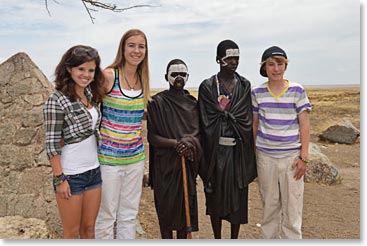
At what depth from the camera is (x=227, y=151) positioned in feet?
11.8

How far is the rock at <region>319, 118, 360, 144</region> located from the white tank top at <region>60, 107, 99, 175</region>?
973 centimetres

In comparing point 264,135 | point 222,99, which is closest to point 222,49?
point 222,99

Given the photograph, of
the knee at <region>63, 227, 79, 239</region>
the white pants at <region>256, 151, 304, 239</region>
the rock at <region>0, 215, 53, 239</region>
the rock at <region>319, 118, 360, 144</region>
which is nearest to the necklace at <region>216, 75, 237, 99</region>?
the white pants at <region>256, 151, 304, 239</region>

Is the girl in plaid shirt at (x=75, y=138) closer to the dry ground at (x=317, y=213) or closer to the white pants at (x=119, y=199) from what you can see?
the white pants at (x=119, y=199)

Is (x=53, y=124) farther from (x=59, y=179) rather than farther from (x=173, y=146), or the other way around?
(x=173, y=146)

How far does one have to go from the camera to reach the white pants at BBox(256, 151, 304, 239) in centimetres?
349

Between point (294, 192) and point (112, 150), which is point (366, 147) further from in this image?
point (112, 150)

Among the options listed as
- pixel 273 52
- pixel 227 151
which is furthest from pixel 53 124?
pixel 273 52

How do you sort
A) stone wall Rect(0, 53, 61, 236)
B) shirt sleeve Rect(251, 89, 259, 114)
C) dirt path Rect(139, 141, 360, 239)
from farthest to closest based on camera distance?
1. dirt path Rect(139, 141, 360, 239)
2. stone wall Rect(0, 53, 61, 236)
3. shirt sleeve Rect(251, 89, 259, 114)

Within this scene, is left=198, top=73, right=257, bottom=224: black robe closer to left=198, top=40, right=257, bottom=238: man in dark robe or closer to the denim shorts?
left=198, top=40, right=257, bottom=238: man in dark robe

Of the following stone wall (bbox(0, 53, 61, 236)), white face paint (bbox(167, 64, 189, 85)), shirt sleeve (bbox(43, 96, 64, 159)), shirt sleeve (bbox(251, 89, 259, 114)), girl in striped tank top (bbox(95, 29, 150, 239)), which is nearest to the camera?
shirt sleeve (bbox(43, 96, 64, 159))

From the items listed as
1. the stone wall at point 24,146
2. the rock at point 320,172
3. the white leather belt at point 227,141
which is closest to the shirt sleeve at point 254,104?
the white leather belt at point 227,141

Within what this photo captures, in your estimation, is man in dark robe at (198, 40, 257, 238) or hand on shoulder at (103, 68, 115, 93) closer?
hand on shoulder at (103, 68, 115, 93)

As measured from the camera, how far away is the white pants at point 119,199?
3.19 meters
